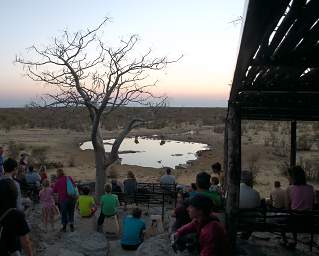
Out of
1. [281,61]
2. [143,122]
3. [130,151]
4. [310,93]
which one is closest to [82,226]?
[143,122]

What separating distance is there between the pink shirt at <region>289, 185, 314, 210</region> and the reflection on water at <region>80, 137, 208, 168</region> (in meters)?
20.5

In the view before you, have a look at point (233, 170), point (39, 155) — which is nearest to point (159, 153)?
point (39, 155)

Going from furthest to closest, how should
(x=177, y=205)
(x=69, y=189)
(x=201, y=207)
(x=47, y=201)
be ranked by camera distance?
(x=47, y=201)
(x=69, y=189)
(x=177, y=205)
(x=201, y=207)

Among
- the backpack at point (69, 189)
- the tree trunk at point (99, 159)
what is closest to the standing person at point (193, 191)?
the backpack at point (69, 189)

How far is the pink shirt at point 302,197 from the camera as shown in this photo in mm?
8016

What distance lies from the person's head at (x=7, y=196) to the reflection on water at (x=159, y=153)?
23.9 meters

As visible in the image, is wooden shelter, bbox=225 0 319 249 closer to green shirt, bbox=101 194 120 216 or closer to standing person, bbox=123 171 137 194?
green shirt, bbox=101 194 120 216

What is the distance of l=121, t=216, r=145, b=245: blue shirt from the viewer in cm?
888

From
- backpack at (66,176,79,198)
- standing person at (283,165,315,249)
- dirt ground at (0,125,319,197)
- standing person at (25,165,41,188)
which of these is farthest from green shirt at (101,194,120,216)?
dirt ground at (0,125,319,197)

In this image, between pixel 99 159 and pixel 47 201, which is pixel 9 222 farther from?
pixel 99 159

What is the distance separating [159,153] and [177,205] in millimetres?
27649

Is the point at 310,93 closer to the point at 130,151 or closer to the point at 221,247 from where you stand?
the point at 221,247

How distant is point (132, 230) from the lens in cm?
890

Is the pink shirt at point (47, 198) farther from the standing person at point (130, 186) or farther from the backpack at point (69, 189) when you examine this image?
the standing person at point (130, 186)
